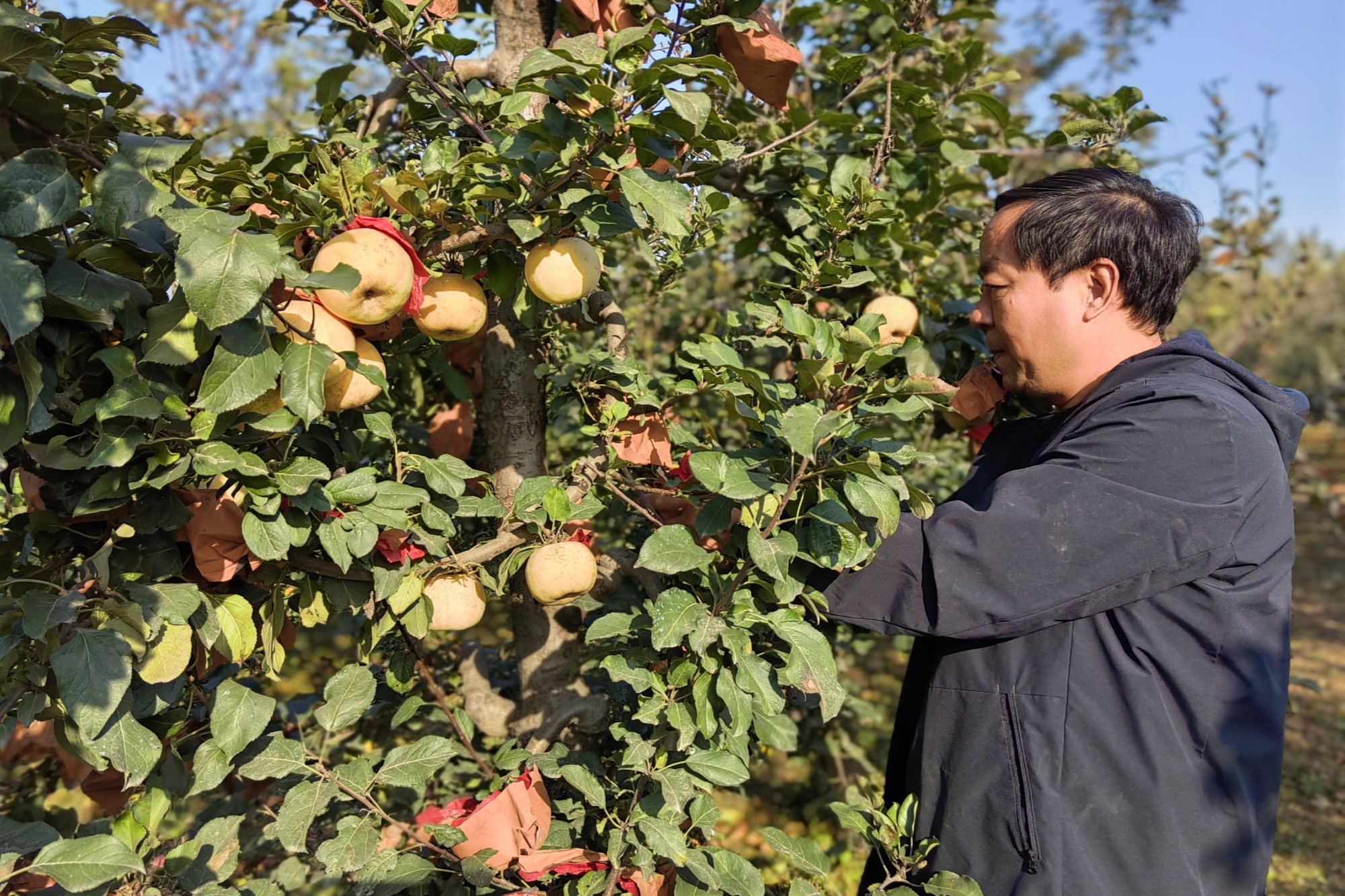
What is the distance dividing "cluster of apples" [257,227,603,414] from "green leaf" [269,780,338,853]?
542 mm

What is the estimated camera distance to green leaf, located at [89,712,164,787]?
1.09 m

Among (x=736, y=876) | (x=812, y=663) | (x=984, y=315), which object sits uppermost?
(x=984, y=315)

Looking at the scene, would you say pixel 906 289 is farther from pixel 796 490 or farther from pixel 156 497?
pixel 156 497

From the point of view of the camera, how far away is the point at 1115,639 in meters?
1.31

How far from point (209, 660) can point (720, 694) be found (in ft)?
2.55

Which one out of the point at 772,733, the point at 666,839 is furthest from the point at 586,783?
the point at 772,733

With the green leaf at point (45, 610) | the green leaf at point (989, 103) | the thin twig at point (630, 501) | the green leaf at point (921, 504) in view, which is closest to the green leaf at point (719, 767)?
the thin twig at point (630, 501)

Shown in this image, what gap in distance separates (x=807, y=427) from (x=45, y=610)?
2.96 ft

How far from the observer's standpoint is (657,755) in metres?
1.32

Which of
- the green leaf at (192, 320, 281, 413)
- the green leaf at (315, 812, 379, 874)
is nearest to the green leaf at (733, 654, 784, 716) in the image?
the green leaf at (315, 812, 379, 874)

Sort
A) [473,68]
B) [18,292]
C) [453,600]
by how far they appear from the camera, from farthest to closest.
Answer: [473,68], [453,600], [18,292]

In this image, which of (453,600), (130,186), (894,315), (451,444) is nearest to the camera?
(130,186)

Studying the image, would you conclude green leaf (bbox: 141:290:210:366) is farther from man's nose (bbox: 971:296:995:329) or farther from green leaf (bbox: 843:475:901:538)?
man's nose (bbox: 971:296:995:329)

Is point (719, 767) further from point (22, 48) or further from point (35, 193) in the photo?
point (22, 48)
